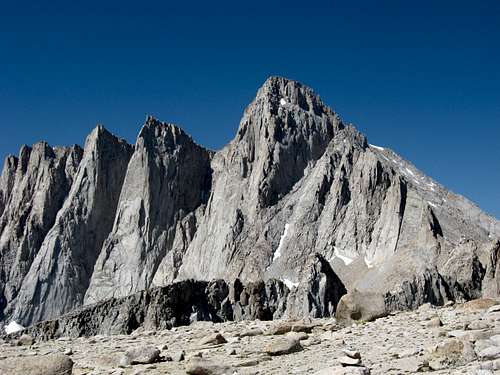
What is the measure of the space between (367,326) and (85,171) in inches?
6950

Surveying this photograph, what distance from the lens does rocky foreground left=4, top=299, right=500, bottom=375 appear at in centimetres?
1258

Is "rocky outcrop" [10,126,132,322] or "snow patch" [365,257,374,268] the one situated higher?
"rocky outcrop" [10,126,132,322]

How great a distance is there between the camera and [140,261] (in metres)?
175

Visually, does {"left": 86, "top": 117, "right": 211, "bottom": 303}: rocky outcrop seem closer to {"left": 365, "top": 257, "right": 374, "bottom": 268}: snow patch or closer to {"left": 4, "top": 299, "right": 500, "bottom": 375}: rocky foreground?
{"left": 365, "top": 257, "right": 374, "bottom": 268}: snow patch

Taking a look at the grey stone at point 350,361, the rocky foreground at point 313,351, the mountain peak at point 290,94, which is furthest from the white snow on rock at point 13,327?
the grey stone at point 350,361

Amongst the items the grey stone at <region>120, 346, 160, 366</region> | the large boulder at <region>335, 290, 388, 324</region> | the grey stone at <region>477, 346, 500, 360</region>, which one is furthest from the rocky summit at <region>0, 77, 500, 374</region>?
the grey stone at <region>477, 346, 500, 360</region>

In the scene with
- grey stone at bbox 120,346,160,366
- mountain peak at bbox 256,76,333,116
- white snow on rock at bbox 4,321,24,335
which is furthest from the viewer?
mountain peak at bbox 256,76,333,116

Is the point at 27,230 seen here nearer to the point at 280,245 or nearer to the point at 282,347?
the point at 280,245

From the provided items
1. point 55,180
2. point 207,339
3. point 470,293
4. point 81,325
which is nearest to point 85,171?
point 55,180

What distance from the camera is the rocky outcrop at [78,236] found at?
173625 mm

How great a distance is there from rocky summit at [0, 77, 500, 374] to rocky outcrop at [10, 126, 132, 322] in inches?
12.6

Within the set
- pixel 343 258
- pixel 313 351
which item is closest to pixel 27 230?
pixel 343 258

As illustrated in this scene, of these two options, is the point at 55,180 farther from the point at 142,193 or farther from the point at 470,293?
the point at 470,293

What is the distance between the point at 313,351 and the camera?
16.1m
